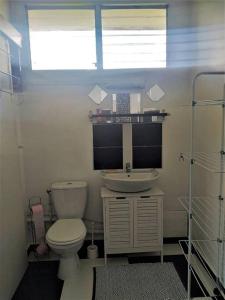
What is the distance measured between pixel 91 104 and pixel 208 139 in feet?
4.20

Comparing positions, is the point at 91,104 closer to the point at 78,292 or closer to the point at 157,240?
the point at 157,240

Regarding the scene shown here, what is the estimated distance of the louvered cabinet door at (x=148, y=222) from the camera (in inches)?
102

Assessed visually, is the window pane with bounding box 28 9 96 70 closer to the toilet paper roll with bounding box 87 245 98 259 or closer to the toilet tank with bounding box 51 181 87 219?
the toilet tank with bounding box 51 181 87 219

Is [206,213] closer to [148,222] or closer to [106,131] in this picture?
[148,222]

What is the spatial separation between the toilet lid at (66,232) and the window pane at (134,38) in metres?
1.71

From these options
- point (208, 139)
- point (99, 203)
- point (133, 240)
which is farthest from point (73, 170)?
point (208, 139)

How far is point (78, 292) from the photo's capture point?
7.37 ft

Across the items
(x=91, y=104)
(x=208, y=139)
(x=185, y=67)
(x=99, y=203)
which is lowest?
(x=99, y=203)

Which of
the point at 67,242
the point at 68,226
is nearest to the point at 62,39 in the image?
the point at 68,226

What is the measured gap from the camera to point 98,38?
2826 millimetres

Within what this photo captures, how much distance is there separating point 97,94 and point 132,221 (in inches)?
55.1

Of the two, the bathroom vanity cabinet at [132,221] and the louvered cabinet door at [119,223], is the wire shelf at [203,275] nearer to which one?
the bathroom vanity cabinet at [132,221]

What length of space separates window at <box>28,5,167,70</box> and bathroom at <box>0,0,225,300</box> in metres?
0.01

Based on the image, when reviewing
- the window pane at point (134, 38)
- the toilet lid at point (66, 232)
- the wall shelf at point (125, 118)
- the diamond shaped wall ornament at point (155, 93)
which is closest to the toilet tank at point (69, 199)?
the toilet lid at point (66, 232)
